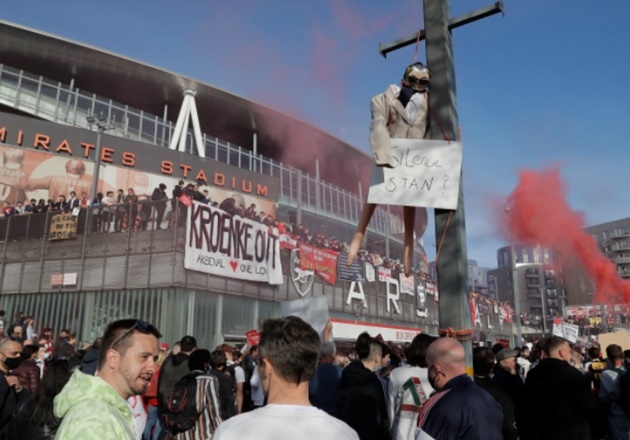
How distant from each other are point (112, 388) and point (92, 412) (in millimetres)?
259

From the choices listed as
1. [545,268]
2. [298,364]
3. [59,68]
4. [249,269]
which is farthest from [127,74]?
[545,268]

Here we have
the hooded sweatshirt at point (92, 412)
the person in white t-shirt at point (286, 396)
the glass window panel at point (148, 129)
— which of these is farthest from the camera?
the glass window panel at point (148, 129)

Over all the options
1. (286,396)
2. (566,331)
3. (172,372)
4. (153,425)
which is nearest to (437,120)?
(286,396)

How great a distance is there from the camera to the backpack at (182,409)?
6.39 m

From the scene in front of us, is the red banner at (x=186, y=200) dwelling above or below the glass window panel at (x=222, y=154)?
below

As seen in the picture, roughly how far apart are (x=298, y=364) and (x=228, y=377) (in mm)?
5795

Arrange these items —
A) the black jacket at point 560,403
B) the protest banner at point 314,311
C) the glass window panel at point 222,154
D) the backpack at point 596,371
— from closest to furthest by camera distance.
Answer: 1. the black jacket at point 560,403
2. the protest banner at point 314,311
3. the backpack at point 596,371
4. the glass window panel at point 222,154

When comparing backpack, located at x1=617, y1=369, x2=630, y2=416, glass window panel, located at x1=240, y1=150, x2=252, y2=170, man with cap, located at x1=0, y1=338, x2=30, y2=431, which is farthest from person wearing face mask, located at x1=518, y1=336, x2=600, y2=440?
glass window panel, located at x1=240, y1=150, x2=252, y2=170

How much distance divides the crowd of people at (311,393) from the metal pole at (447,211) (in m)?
0.23

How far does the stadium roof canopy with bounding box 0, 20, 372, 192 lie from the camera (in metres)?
35.0

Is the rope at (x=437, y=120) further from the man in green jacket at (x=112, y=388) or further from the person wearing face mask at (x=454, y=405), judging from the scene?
the man in green jacket at (x=112, y=388)

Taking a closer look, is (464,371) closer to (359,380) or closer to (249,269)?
(359,380)

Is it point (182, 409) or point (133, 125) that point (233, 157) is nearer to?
point (133, 125)

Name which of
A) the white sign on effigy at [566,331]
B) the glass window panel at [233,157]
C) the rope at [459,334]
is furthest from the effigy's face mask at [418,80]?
the glass window panel at [233,157]
